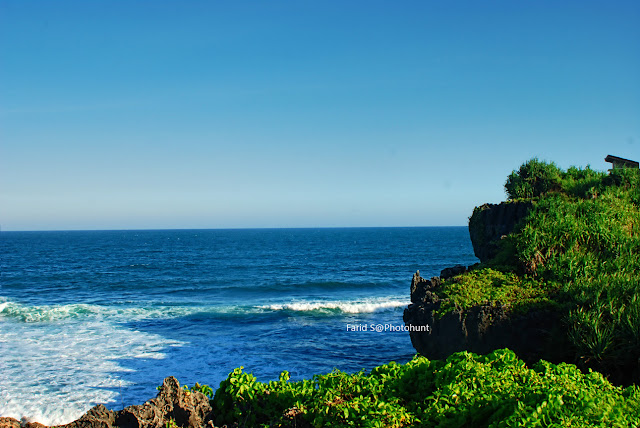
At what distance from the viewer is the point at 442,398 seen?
6.66 meters

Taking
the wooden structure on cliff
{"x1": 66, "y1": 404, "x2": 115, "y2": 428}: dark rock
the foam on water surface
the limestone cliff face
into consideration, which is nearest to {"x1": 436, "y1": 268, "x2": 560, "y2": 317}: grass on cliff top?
the limestone cliff face

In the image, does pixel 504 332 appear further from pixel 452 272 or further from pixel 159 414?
pixel 159 414

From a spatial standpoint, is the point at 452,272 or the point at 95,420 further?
the point at 452,272

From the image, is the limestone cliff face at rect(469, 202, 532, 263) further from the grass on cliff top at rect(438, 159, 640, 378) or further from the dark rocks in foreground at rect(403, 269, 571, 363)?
the dark rocks in foreground at rect(403, 269, 571, 363)

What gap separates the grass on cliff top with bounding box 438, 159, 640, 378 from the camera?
437 inches

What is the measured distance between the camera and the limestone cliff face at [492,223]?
19438mm

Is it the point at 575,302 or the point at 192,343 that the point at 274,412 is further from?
the point at 192,343

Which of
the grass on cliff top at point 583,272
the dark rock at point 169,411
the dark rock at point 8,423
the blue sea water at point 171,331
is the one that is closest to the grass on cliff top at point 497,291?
the grass on cliff top at point 583,272

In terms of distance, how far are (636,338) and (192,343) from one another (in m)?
20.1

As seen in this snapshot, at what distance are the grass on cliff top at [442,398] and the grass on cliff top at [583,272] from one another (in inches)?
167

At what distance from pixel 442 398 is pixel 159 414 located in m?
4.52

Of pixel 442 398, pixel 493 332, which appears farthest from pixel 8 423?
pixel 493 332

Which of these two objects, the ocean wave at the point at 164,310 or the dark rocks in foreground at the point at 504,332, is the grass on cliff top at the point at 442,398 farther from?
the ocean wave at the point at 164,310

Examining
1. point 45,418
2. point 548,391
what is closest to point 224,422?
point 548,391
